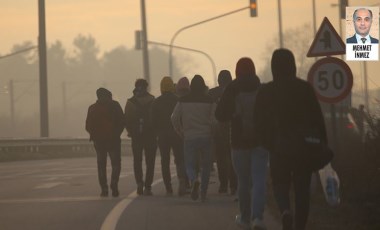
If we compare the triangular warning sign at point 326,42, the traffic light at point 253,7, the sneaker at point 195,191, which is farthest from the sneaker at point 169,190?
the traffic light at point 253,7

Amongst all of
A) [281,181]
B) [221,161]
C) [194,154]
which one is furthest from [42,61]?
[281,181]

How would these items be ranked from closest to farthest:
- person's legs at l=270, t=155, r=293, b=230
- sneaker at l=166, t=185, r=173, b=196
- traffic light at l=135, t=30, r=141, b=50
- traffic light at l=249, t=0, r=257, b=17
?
person's legs at l=270, t=155, r=293, b=230 < sneaker at l=166, t=185, r=173, b=196 < traffic light at l=249, t=0, r=257, b=17 < traffic light at l=135, t=30, r=141, b=50

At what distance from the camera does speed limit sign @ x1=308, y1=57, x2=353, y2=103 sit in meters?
14.6

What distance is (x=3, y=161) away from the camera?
3853 cm

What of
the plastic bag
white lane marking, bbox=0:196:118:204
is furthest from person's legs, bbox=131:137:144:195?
the plastic bag

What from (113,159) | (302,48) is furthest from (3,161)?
(302,48)

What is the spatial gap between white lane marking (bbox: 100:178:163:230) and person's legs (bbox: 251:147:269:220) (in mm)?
2030

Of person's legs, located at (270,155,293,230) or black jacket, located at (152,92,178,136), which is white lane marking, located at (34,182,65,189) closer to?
black jacket, located at (152,92,178,136)

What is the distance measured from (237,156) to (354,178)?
5.03 meters

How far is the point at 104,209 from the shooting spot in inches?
615

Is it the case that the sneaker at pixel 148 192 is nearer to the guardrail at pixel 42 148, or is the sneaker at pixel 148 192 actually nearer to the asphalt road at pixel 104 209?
the asphalt road at pixel 104 209

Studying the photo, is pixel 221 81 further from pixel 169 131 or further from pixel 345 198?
pixel 345 198

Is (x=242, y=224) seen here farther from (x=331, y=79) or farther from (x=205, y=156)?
(x=205, y=156)

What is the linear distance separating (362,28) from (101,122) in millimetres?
14128
